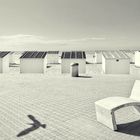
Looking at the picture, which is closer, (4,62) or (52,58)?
(4,62)

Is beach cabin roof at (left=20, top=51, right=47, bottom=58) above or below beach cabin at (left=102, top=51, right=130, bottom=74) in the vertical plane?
above

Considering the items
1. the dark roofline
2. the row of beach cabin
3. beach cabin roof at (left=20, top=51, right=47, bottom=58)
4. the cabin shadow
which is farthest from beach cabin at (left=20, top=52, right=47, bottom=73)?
the cabin shadow

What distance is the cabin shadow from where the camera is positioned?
20.7ft

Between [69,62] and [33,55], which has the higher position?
[33,55]

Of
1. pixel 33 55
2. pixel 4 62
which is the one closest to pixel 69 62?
pixel 33 55

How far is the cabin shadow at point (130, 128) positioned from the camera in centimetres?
631

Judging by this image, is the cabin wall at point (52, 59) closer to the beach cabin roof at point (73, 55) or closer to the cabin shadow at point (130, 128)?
the beach cabin roof at point (73, 55)

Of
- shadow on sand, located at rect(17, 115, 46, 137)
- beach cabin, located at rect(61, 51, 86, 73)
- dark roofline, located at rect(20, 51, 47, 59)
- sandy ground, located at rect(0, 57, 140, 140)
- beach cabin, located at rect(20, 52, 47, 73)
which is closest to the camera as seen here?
sandy ground, located at rect(0, 57, 140, 140)

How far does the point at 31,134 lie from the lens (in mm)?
6152

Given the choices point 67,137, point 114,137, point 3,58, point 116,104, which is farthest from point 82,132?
point 3,58

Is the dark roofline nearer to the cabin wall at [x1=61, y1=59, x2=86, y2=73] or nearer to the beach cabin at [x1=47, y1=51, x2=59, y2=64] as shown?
the cabin wall at [x1=61, y1=59, x2=86, y2=73]

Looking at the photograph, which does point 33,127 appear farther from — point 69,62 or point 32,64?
point 32,64

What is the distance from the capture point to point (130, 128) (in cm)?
664

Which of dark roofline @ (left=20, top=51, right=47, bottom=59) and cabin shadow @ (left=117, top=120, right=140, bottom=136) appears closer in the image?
Result: cabin shadow @ (left=117, top=120, right=140, bottom=136)
